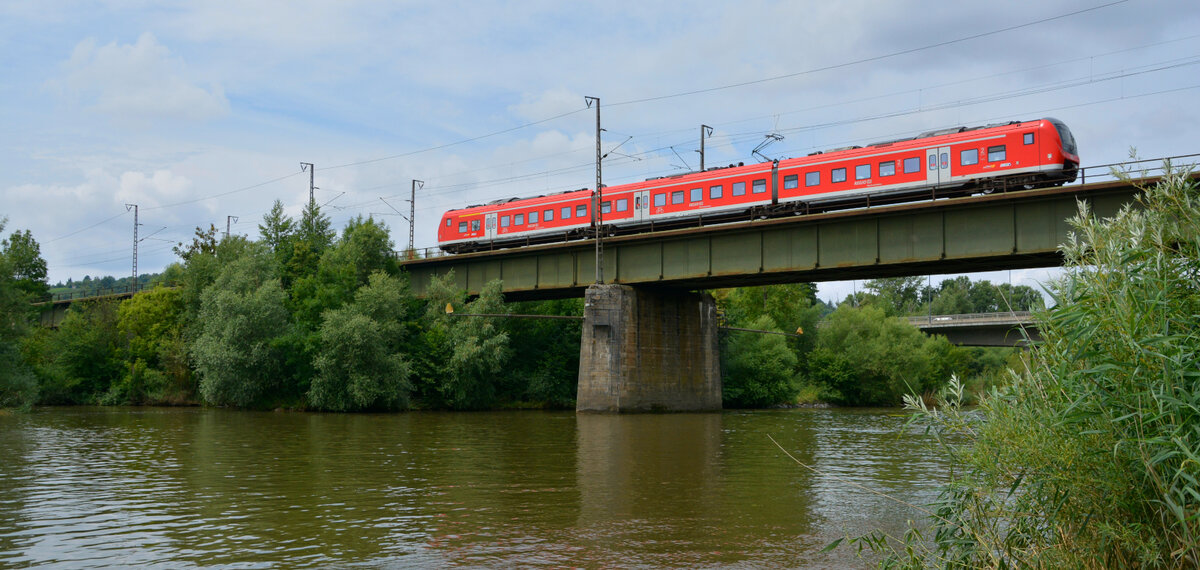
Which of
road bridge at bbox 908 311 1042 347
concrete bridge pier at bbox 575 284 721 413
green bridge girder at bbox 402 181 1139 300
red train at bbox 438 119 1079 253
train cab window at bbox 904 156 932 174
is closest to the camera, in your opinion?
green bridge girder at bbox 402 181 1139 300

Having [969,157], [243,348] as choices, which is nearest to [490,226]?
[243,348]

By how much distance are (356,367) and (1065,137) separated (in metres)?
36.7

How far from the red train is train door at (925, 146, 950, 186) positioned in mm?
46

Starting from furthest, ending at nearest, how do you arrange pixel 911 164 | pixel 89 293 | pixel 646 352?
pixel 89 293
pixel 646 352
pixel 911 164

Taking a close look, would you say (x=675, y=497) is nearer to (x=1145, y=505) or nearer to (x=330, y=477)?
(x=330, y=477)

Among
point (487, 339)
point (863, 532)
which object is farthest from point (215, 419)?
point (863, 532)

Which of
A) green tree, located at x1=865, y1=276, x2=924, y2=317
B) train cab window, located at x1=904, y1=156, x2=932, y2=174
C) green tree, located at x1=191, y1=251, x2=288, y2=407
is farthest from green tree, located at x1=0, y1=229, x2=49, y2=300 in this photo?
green tree, located at x1=865, y1=276, x2=924, y2=317

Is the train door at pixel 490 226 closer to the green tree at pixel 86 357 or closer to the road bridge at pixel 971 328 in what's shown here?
the green tree at pixel 86 357

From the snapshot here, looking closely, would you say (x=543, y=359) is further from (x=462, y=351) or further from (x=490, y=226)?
(x=462, y=351)

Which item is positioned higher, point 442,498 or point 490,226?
point 490,226

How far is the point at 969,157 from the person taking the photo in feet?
131

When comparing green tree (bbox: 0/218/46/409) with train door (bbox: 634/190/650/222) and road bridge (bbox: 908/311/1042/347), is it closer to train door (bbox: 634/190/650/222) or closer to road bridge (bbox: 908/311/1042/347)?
train door (bbox: 634/190/650/222)

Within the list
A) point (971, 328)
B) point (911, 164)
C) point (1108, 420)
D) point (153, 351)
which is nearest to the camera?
point (1108, 420)

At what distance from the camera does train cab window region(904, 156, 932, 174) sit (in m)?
41.8
